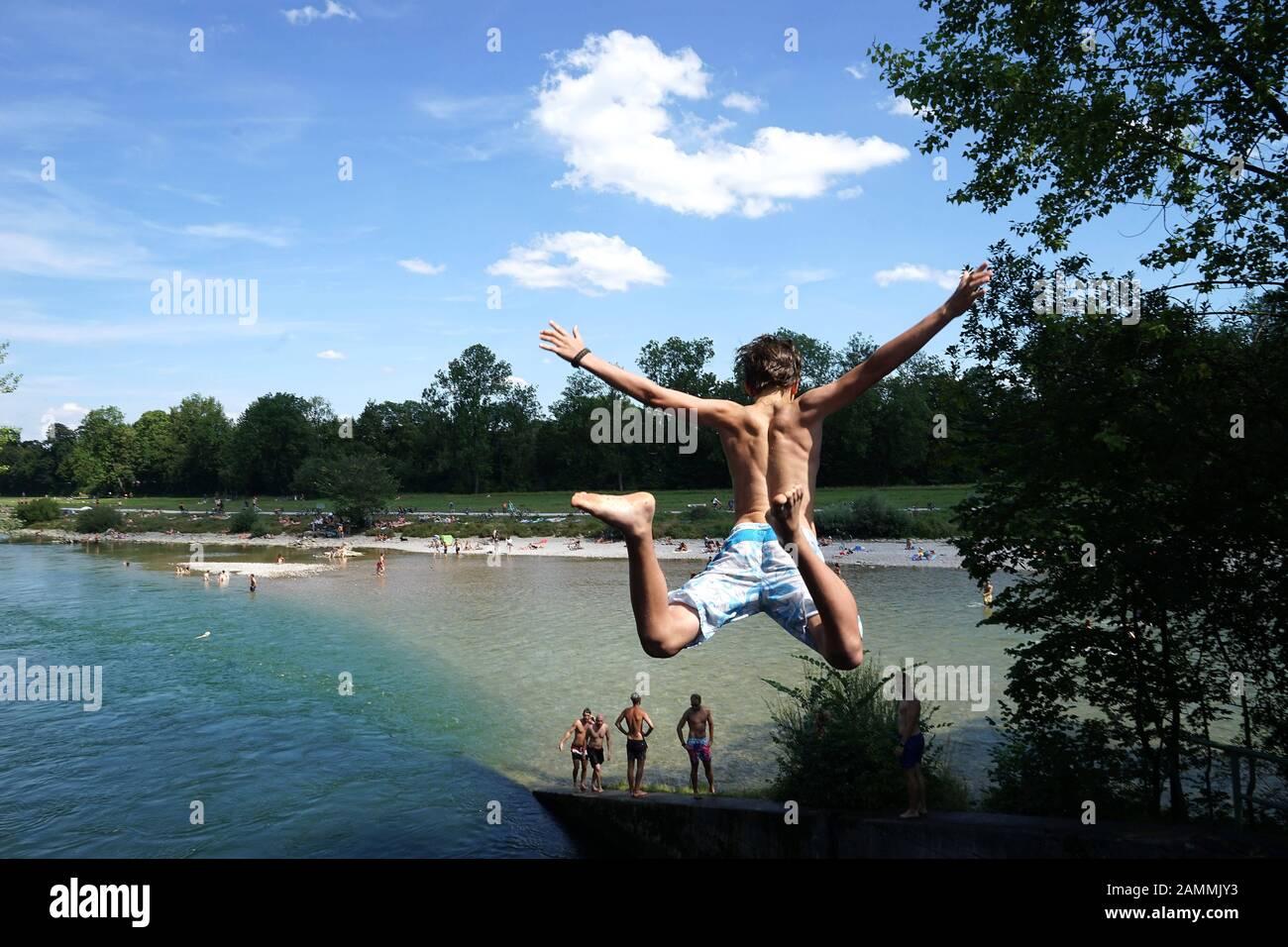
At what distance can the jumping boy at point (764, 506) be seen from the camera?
3.75m

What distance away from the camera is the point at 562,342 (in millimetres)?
4922

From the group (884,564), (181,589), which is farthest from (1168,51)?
(181,589)

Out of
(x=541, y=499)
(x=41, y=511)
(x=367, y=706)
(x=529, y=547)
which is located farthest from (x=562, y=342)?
(x=41, y=511)

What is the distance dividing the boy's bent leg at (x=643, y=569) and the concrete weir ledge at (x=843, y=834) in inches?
318

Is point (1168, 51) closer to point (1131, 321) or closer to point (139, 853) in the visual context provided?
point (1131, 321)

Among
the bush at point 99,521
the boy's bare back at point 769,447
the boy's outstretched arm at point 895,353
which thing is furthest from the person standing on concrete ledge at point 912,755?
the bush at point 99,521

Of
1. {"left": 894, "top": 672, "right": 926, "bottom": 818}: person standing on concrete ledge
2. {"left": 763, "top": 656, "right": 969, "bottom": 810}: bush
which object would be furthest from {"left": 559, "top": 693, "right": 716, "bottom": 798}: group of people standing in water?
{"left": 894, "top": 672, "right": 926, "bottom": 818}: person standing on concrete ledge

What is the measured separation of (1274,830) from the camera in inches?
370

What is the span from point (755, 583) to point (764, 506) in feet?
1.37

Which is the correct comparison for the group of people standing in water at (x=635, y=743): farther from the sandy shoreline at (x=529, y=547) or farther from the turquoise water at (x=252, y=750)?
the sandy shoreline at (x=529, y=547)

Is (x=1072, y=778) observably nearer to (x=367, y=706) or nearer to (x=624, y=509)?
(x=624, y=509)

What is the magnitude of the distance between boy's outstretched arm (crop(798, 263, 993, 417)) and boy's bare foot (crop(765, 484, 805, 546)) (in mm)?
521

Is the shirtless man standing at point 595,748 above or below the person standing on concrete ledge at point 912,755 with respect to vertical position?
below
